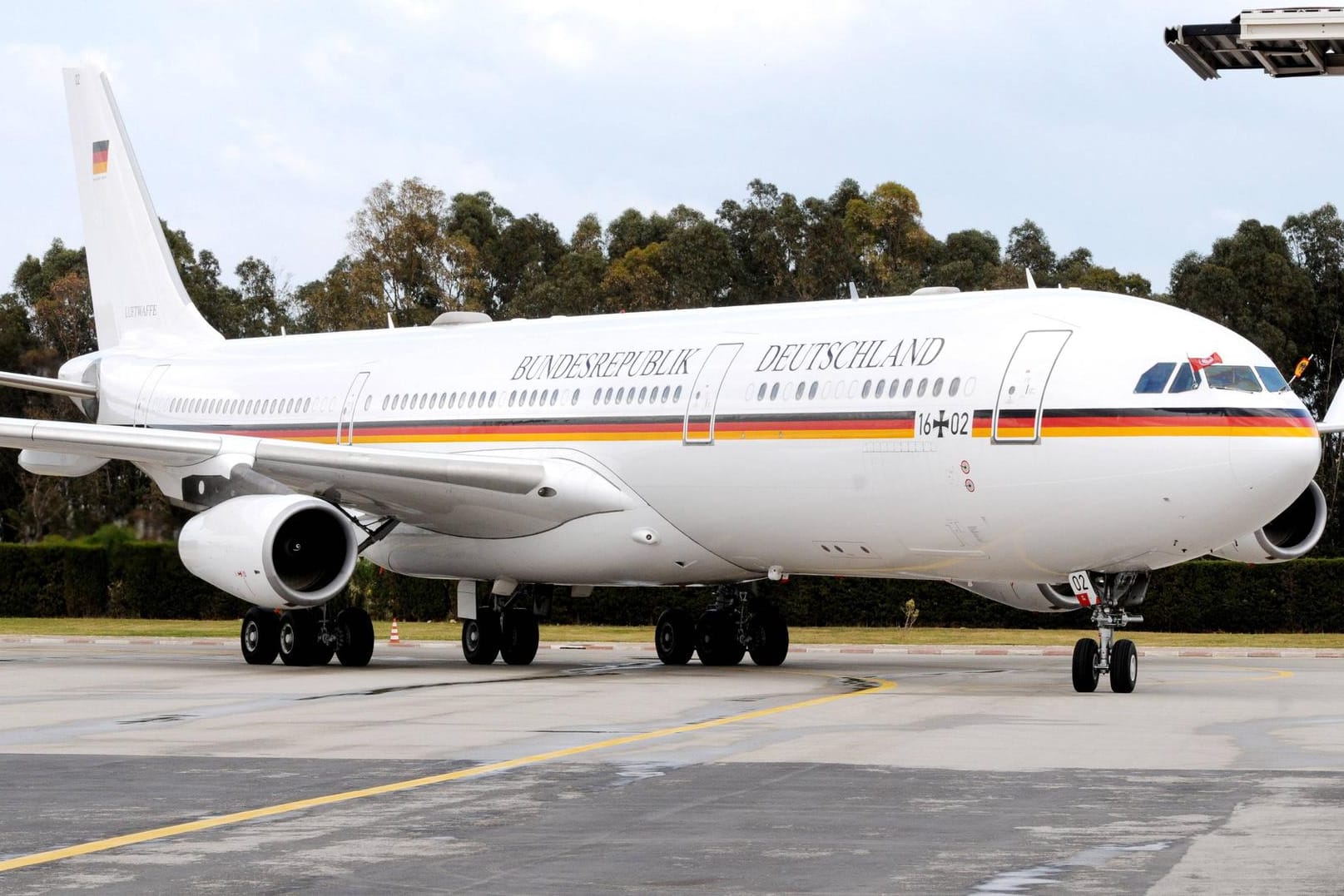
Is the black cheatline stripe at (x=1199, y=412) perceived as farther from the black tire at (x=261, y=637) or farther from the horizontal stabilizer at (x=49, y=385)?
the horizontal stabilizer at (x=49, y=385)

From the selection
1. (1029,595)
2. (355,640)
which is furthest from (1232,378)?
(355,640)

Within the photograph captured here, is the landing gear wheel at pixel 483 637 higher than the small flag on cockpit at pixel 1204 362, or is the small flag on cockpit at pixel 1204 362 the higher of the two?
the small flag on cockpit at pixel 1204 362

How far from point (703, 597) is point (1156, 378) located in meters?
19.7

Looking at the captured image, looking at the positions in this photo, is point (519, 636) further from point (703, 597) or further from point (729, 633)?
point (703, 597)

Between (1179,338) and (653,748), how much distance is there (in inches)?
309

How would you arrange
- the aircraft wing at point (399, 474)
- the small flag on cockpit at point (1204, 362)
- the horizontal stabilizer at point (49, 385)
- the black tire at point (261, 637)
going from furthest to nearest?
1. the horizontal stabilizer at point (49, 385)
2. the black tire at point (261, 637)
3. the aircraft wing at point (399, 474)
4. the small flag on cockpit at point (1204, 362)

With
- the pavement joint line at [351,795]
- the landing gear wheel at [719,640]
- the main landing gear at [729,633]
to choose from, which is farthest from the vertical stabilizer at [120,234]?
the pavement joint line at [351,795]

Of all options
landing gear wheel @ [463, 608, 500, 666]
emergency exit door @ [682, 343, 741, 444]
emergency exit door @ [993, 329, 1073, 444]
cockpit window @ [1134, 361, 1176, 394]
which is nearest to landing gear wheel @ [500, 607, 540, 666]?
landing gear wheel @ [463, 608, 500, 666]

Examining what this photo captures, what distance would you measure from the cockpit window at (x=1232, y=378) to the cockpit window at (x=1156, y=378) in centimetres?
34

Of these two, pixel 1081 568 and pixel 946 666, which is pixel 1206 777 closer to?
pixel 1081 568

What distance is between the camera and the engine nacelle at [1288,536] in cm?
2147

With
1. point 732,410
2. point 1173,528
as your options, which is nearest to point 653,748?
point 1173,528

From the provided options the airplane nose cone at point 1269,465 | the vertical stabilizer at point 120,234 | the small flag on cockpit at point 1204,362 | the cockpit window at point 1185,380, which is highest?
the vertical stabilizer at point 120,234

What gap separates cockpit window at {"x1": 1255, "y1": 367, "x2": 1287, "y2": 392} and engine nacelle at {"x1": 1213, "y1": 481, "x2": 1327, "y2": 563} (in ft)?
10.2
